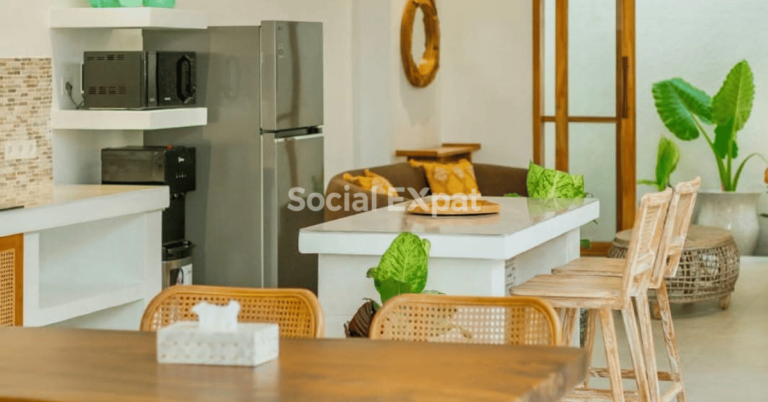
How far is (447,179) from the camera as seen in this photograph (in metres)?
9.15

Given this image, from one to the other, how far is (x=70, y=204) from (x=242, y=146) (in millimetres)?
1562

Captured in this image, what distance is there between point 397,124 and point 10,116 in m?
4.00

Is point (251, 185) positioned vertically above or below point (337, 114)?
below

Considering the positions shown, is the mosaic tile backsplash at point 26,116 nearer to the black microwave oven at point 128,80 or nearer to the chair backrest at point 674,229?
the black microwave oven at point 128,80

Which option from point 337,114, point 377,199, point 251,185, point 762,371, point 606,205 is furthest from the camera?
point 606,205

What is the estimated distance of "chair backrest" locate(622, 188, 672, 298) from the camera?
4305 mm

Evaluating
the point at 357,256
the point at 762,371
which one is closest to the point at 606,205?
the point at 762,371

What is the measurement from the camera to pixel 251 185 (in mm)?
6691

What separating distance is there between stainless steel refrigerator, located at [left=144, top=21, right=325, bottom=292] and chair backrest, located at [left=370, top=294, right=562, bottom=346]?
3841 mm

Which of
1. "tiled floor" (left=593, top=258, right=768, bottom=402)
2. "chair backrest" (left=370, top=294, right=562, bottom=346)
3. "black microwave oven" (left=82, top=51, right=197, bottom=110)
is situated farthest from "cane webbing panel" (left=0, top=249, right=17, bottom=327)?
"tiled floor" (left=593, top=258, right=768, bottom=402)

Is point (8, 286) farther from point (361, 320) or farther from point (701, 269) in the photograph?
point (701, 269)

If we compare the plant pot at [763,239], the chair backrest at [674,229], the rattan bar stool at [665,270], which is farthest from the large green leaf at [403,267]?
the plant pot at [763,239]

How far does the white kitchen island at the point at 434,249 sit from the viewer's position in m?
4.41

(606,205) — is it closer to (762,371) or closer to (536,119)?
(536,119)
